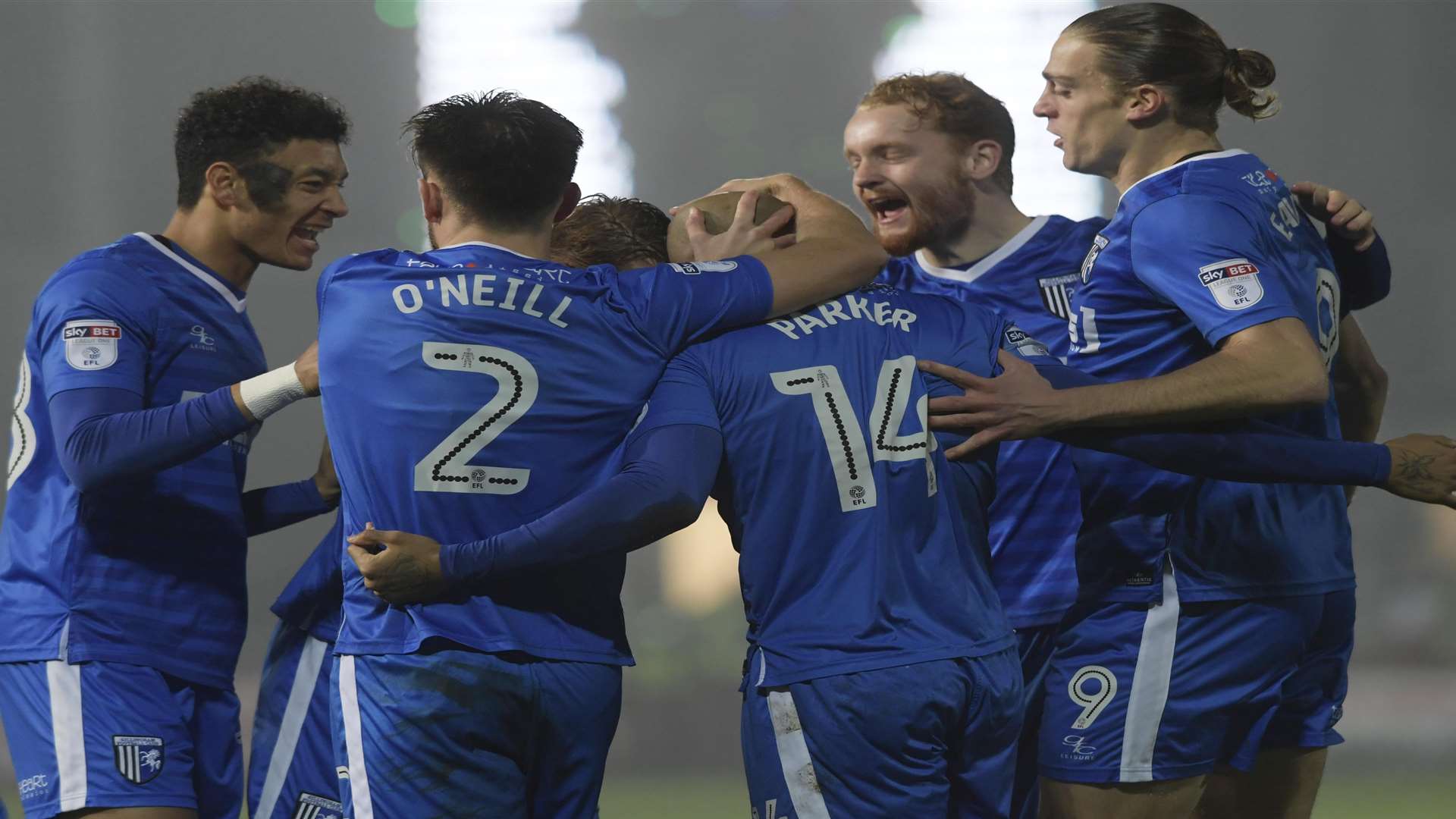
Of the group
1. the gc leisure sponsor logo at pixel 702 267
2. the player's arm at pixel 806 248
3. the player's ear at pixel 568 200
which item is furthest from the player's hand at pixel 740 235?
the player's ear at pixel 568 200

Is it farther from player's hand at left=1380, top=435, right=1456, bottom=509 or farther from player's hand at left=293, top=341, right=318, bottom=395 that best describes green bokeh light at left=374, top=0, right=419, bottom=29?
player's hand at left=1380, top=435, right=1456, bottom=509

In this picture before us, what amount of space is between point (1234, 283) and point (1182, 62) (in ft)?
1.85

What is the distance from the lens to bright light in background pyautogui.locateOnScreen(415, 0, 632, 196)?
21.1 feet

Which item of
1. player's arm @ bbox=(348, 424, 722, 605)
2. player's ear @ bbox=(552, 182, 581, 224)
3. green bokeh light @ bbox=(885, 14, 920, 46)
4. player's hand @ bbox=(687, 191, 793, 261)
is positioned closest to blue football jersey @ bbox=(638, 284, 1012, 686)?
player's arm @ bbox=(348, 424, 722, 605)

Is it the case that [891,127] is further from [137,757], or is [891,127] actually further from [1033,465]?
[137,757]

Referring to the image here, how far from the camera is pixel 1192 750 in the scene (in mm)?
2555

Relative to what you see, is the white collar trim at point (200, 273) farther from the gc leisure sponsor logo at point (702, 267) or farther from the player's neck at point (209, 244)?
the gc leisure sponsor logo at point (702, 267)

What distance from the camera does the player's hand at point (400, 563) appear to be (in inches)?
78.2

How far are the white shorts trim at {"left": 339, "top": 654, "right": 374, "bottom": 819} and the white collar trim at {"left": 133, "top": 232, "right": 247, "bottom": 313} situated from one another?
1.28 metres

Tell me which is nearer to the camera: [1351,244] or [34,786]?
[34,786]

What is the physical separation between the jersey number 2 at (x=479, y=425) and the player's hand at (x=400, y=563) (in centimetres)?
9

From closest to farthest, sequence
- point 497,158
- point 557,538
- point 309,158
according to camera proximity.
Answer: point 557,538
point 497,158
point 309,158

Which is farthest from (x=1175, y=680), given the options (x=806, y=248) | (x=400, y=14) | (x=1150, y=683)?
(x=400, y=14)

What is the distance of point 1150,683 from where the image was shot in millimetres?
2551
